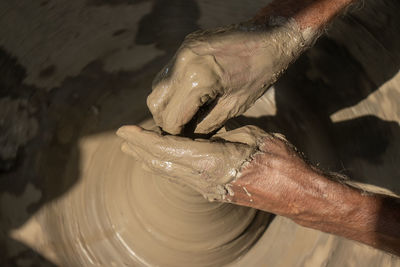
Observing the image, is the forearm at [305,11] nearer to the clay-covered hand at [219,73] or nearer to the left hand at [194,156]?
A: the clay-covered hand at [219,73]

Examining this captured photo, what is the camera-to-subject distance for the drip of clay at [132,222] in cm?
150

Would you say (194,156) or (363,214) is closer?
(194,156)

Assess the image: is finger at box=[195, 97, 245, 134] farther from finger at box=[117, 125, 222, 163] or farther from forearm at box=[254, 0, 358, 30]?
forearm at box=[254, 0, 358, 30]

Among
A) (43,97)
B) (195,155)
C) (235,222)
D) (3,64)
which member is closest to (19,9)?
(3,64)

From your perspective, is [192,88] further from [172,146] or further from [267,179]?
[267,179]

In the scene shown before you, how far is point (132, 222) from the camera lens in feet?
5.26

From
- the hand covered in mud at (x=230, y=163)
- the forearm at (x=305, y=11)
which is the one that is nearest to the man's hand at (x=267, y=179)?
the hand covered in mud at (x=230, y=163)

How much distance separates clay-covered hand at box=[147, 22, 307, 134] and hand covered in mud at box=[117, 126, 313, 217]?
67 millimetres

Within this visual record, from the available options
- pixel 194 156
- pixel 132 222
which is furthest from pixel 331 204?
pixel 132 222

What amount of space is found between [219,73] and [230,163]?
23cm

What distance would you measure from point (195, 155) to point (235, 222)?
65 cm

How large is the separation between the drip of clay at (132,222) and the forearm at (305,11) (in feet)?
2.23

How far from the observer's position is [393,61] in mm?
1722

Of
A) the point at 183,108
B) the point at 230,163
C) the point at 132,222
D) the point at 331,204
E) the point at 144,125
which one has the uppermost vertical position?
the point at 183,108
